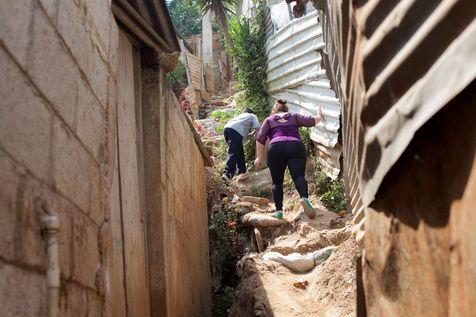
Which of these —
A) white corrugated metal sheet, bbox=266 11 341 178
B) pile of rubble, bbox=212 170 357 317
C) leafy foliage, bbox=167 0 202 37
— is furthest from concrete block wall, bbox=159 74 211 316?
leafy foliage, bbox=167 0 202 37

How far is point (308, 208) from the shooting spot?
298 inches

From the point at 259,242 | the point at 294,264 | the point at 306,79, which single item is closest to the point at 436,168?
the point at 294,264

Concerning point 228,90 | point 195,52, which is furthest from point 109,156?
point 195,52

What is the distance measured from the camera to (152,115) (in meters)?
4.01

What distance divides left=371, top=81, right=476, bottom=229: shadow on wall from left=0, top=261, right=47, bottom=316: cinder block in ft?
3.57

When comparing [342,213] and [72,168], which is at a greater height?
[342,213]

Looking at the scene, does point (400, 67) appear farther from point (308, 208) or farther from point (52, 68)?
point (308, 208)

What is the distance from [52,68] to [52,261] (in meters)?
0.60

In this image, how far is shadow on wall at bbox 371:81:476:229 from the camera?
1.37 m

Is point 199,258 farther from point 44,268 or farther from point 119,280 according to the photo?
point 44,268

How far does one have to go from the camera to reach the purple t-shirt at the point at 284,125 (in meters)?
7.41

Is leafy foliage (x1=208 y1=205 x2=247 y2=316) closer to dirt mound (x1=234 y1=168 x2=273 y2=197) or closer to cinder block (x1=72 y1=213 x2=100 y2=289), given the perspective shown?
dirt mound (x1=234 y1=168 x2=273 y2=197)

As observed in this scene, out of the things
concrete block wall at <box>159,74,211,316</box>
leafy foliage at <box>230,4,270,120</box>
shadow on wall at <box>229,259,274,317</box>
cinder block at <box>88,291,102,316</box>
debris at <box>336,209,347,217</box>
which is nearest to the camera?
cinder block at <box>88,291,102,316</box>

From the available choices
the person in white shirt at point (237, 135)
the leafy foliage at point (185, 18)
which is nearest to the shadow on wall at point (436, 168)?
the person in white shirt at point (237, 135)
